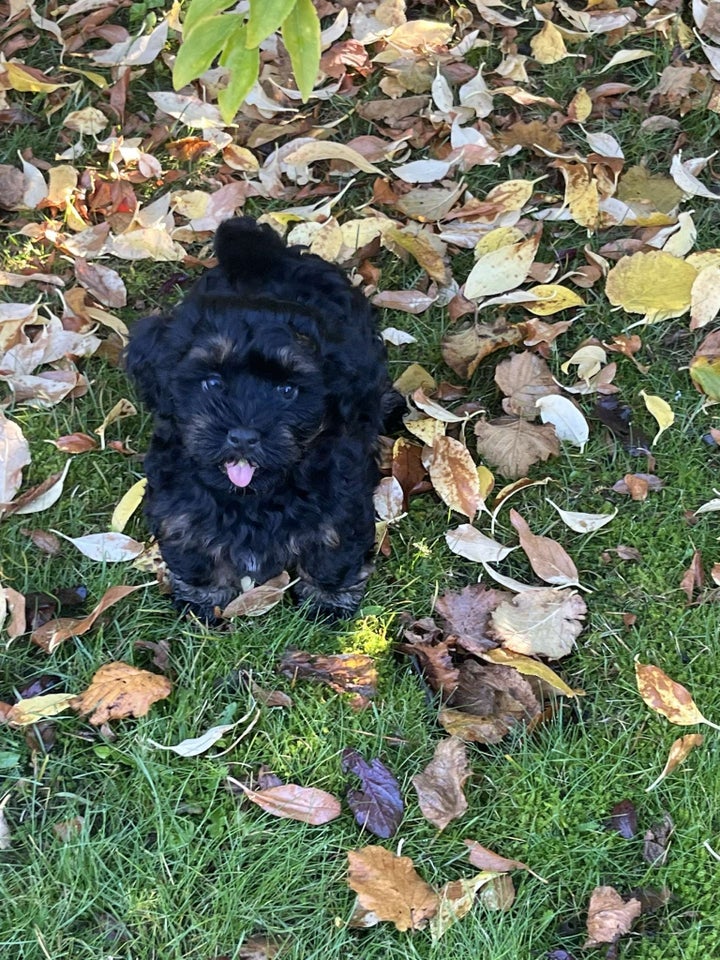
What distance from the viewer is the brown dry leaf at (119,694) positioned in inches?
110

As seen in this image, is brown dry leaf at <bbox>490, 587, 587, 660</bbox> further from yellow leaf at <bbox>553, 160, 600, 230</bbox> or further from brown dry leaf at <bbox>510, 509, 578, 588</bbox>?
yellow leaf at <bbox>553, 160, 600, 230</bbox>

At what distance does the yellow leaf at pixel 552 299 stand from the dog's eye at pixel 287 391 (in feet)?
5.02

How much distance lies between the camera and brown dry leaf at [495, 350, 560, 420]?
11.6ft

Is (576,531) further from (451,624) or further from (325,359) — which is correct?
(325,359)

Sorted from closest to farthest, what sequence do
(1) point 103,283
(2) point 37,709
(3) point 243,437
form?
(3) point 243,437
(2) point 37,709
(1) point 103,283

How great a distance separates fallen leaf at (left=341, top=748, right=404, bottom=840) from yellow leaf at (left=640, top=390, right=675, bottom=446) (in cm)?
155

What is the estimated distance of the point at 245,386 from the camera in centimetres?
248

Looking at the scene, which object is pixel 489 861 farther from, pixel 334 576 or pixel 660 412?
pixel 660 412

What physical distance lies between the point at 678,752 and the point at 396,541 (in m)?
1.11

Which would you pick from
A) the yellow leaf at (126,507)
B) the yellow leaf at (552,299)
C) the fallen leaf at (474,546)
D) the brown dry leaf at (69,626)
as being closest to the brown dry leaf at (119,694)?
the brown dry leaf at (69,626)

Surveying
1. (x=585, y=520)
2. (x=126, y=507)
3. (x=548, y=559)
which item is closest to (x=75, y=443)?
(x=126, y=507)

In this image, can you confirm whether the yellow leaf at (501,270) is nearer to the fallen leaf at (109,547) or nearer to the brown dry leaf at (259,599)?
the brown dry leaf at (259,599)

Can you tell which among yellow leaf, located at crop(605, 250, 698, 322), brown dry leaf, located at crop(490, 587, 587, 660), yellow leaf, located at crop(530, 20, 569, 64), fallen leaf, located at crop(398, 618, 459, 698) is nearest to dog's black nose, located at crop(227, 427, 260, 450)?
fallen leaf, located at crop(398, 618, 459, 698)

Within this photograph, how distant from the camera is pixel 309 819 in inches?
104
